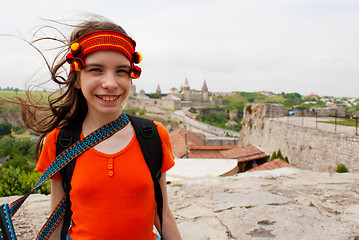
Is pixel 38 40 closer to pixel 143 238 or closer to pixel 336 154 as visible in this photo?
pixel 143 238

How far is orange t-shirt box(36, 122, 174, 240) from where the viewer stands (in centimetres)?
127

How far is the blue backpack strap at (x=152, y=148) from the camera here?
1373mm

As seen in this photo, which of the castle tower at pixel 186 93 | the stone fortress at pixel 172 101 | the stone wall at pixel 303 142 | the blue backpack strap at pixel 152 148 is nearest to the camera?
the blue backpack strap at pixel 152 148

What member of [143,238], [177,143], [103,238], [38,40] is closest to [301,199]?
[143,238]

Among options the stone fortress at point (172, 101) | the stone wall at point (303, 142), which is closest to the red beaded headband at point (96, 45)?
the stone wall at point (303, 142)

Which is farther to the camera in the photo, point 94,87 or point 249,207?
point 249,207

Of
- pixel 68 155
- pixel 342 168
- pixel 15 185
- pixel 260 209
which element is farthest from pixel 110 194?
pixel 342 168

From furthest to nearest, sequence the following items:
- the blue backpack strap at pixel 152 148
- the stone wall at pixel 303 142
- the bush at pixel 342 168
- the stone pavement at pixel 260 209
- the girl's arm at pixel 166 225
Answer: the stone wall at pixel 303 142
the bush at pixel 342 168
the stone pavement at pixel 260 209
the girl's arm at pixel 166 225
the blue backpack strap at pixel 152 148

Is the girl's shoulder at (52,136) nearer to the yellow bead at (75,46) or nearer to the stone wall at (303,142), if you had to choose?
the yellow bead at (75,46)

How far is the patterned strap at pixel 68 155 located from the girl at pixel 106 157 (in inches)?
1.2

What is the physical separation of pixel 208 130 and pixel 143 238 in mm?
37871

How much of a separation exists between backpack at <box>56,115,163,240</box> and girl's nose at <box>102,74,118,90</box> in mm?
256

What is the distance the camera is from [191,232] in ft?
7.64

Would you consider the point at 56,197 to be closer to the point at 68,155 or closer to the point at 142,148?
the point at 68,155
